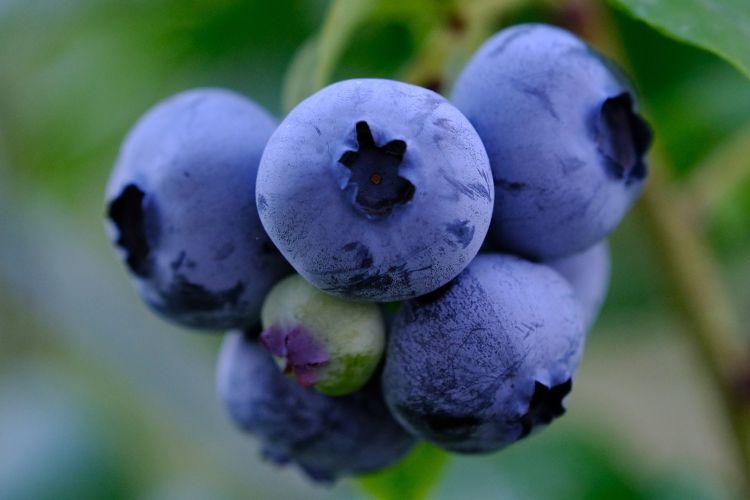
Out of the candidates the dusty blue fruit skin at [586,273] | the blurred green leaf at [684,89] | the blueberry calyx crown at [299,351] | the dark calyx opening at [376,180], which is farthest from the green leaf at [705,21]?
the blurred green leaf at [684,89]

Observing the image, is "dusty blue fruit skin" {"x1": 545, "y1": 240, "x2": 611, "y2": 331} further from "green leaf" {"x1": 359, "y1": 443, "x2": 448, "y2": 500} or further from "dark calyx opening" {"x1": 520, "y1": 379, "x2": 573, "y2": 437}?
"green leaf" {"x1": 359, "y1": 443, "x2": 448, "y2": 500}

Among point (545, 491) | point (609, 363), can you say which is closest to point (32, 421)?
point (545, 491)

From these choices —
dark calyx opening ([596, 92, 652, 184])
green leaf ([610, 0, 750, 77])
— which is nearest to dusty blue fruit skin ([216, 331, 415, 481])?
dark calyx opening ([596, 92, 652, 184])

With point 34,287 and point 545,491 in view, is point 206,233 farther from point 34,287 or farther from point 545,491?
point 34,287

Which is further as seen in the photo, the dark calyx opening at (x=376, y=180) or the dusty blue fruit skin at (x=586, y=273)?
the dusty blue fruit skin at (x=586, y=273)

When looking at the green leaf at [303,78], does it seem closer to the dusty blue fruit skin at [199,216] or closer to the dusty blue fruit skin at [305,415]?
the dusty blue fruit skin at [199,216]

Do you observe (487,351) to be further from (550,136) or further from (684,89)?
(684,89)
